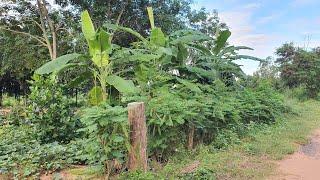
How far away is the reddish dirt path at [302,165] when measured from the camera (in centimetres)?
364

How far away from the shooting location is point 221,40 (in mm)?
7047

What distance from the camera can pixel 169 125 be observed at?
3754 mm

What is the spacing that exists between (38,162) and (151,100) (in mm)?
1609

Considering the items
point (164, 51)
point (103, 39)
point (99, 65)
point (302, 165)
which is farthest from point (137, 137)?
point (302, 165)

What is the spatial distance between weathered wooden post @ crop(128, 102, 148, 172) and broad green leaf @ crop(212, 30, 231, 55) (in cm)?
424

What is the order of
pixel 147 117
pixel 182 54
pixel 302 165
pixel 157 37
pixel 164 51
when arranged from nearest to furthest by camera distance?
pixel 147 117 → pixel 302 165 → pixel 164 51 → pixel 157 37 → pixel 182 54

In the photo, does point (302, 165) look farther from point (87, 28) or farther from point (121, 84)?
point (87, 28)

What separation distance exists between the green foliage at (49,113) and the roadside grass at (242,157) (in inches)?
79.7

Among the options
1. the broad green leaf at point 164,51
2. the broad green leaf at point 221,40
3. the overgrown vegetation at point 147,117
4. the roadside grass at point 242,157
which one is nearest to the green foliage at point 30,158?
the overgrown vegetation at point 147,117

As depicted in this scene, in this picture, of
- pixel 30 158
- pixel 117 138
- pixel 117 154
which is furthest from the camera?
pixel 30 158

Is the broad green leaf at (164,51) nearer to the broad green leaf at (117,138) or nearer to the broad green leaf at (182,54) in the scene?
the broad green leaf at (182,54)

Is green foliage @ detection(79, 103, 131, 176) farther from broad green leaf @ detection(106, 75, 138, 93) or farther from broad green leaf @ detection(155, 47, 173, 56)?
broad green leaf @ detection(155, 47, 173, 56)

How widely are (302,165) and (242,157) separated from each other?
34.3 inches

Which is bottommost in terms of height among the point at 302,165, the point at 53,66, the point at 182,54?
the point at 302,165
